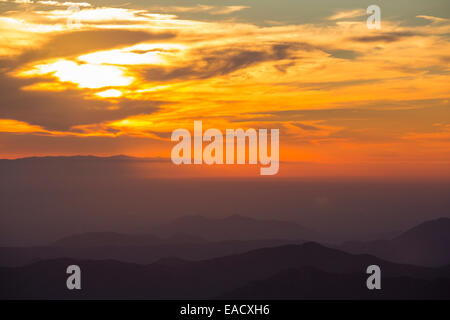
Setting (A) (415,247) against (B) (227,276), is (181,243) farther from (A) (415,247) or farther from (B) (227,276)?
(A) (415,247)

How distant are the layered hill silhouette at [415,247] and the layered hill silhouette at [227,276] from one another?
68cm

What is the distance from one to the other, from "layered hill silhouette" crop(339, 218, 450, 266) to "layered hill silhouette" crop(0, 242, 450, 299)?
0.68 m

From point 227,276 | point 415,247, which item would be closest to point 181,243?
point 227,276

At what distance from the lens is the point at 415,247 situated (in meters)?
31.8

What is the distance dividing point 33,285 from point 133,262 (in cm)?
608

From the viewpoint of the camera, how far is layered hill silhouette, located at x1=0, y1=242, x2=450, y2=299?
23250mm

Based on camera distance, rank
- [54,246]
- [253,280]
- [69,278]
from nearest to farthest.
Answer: [69,278], [253,280], [54,246]

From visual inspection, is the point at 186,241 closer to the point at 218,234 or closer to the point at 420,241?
the point at 218,234

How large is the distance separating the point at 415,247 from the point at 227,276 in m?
13.4

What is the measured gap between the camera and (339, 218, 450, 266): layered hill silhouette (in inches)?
981

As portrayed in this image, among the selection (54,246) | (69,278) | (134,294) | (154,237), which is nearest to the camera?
(69,278)

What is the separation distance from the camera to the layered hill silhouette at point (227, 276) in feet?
76.3

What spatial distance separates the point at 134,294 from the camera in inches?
939

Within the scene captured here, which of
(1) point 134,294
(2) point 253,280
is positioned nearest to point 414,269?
(2) point 253,280
